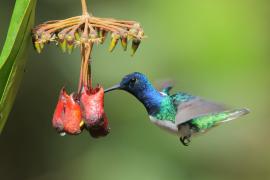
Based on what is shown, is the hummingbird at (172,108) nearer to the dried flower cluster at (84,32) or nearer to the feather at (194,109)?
the feather at (194,109)

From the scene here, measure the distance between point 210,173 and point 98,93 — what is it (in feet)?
10.8

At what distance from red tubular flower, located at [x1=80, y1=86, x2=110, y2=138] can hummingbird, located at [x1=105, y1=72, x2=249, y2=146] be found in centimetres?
34

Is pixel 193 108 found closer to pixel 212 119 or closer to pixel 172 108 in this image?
pixel 172 108

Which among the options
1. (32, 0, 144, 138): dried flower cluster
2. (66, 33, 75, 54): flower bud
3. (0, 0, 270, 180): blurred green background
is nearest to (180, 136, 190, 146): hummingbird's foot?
(32, 0, 144, 138): dried flower cluster

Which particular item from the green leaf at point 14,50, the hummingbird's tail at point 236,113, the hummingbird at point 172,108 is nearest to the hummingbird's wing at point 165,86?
the hummingbird at point 172,108

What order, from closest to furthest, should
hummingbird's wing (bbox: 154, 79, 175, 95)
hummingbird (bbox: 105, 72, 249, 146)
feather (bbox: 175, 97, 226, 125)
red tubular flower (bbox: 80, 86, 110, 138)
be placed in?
red tubular flower (bbox: 80, 86, 110, 138), feather (bbox: 175, 97, 226, 125), hummingbird (bbox: 105, 72, 249, 146), hummingbird's wing (bbox: 154, 79, 175, 95)

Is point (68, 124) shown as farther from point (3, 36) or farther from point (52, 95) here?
point (52, 95)

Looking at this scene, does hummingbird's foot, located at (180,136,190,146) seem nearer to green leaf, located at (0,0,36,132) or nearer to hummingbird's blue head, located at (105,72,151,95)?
hummingbird's blue head, located at (105,72,151,95)

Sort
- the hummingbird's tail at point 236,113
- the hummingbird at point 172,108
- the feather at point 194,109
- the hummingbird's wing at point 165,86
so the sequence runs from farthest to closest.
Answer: the hummingbird's wing at point 165,86
the hummingbird's tail at point 236,113
the hummingbird at point 172,108
the feather at point 194,109

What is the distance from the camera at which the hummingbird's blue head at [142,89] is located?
8.61 ft

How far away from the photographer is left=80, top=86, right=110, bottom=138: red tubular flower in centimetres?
211

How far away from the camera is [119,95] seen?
5.23 metres

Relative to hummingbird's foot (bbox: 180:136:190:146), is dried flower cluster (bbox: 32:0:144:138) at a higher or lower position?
higher

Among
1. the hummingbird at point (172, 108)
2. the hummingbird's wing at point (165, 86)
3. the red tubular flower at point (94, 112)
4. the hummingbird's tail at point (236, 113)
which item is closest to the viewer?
the red tubular flower at point (94, 112)
